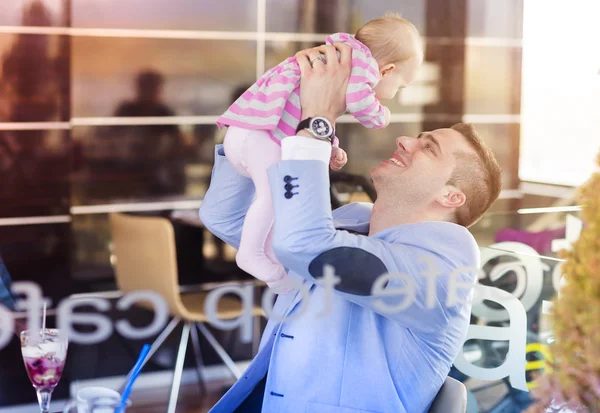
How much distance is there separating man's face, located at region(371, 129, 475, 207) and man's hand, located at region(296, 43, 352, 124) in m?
0.24

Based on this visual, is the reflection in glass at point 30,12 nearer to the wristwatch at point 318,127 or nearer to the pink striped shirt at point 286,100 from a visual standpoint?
the pink striped shirt at point 286,100

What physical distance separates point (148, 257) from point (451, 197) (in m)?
2.20

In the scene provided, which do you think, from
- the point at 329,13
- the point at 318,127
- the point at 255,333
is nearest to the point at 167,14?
the point at 329,13

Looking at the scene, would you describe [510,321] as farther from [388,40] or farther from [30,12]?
[30,12]

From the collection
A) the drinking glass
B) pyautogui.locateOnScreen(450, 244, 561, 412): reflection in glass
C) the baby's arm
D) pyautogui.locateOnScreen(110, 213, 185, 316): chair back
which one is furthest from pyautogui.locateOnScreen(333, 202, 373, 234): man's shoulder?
pyautogui.locateOnScreen(110, 213, 185, 316): chair back

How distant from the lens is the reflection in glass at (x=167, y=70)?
422cm

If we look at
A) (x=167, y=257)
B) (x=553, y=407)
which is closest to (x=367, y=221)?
(x=553, y=407)

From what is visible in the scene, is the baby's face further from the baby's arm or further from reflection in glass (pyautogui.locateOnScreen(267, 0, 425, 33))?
reflection in glass (pyautogui.locateOnScreen(267, 0, 425, 33))

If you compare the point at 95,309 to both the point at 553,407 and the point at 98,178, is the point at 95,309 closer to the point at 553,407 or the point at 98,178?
the point at 98,178

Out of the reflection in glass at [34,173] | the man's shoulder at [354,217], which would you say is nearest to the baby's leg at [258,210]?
the man's shoulder at [354,217]

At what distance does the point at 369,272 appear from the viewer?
6.73 feet

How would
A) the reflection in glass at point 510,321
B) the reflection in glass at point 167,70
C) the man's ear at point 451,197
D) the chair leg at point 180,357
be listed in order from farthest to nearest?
the chair leg at point 180,357
the reflection in glass at point 167,70
the reflection in glass at point 510,321
the man's ear at point 451,197

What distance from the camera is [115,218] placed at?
168 inches

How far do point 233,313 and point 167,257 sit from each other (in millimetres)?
618
